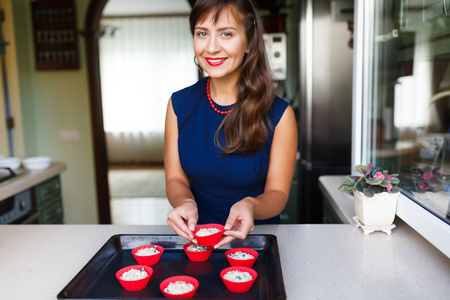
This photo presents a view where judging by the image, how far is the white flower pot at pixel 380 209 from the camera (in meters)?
1.21

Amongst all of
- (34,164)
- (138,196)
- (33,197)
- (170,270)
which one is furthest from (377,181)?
(138,196)

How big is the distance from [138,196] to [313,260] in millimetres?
4820

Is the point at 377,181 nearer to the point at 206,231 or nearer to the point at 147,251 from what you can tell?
the point at 206,231

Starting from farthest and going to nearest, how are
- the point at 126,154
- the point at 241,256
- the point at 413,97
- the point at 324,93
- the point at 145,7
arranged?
the point at 126,154, the point at 145,7, the point at 324,93, the point at 413,97, the point at 241,256

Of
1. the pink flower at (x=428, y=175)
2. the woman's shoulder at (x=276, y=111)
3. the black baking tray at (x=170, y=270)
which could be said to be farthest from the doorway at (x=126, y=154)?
the pink flower at (x=428, y=175)

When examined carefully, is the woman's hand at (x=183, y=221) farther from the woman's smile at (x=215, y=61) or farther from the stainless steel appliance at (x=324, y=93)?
the stainless steel appliance at (x=324, y=93)

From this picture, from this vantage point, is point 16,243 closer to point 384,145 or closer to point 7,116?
point 384,145

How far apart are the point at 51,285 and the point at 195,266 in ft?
1.13

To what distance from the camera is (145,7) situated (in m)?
7.06

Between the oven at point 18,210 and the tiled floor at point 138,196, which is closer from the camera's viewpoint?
the oven at point 18,210

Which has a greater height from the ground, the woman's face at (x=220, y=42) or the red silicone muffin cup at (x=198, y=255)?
the woman's face at (x=220, y=42)

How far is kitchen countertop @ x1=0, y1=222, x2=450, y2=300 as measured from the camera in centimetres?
91

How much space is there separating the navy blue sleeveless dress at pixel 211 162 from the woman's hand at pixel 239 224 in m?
0.33

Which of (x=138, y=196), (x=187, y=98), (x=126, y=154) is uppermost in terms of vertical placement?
(x=187, y=98)
